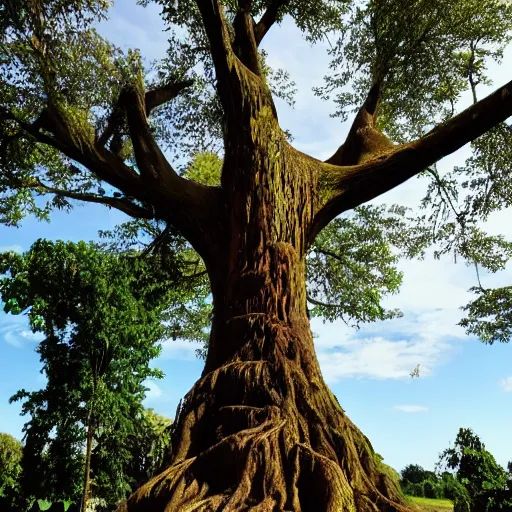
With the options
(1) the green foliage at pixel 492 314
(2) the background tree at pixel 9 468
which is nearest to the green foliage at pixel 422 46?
(1) the green foliage at pixel 492 314

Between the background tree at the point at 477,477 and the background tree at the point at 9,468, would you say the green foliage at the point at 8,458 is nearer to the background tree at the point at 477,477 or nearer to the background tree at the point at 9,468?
the background tree at the point at 9,468

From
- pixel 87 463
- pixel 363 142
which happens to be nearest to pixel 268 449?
pixel 363 142

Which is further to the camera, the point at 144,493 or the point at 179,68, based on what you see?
the point at 179,68

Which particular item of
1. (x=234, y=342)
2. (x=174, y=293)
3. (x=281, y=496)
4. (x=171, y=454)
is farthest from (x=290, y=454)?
(x=174, y=293)

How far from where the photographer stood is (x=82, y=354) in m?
10.7

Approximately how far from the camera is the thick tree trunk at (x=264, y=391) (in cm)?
301

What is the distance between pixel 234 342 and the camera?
14.4 ft

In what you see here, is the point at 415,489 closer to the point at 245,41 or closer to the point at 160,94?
the point at 245,41

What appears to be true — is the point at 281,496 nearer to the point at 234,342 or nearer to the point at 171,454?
the point at 171,454

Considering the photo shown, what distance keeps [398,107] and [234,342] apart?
22.6ft

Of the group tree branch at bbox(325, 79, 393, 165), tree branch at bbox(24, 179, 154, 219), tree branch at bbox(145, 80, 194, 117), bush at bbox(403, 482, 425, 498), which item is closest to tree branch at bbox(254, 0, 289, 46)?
tree branch at bbox(145, 80, 194, 117)

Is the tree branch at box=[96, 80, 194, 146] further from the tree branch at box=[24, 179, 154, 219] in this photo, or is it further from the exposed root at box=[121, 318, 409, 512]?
the exposed root at box=[121, 318, 409, 512]

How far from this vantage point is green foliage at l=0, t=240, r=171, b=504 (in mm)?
10062

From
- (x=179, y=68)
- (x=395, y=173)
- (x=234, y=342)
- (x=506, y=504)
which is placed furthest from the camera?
(x=179, y=68)
